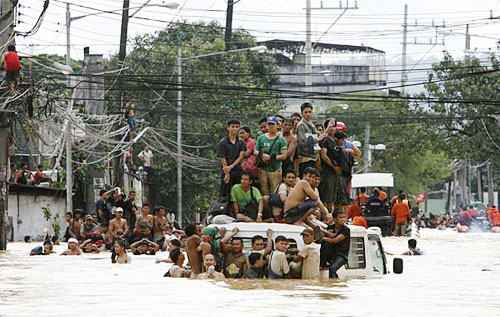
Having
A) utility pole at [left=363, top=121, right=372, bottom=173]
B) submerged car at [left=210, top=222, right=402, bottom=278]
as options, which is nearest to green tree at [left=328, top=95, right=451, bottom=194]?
utility pole at [left=363, top=121, right=372, bottom=173]

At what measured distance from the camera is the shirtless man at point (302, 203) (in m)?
18.6

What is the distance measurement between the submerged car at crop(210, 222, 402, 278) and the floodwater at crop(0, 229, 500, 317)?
0.27 metres

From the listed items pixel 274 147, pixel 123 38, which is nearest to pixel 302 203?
pixel 274 147

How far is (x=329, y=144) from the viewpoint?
21.1 metres

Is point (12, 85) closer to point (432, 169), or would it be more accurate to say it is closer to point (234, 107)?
point (234, 107)

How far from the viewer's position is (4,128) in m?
31.5

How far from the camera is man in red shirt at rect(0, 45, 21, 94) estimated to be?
28.8 metres

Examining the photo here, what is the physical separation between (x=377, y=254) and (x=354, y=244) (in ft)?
2.85

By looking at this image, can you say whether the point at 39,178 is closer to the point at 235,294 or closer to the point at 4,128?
the point at 4,128

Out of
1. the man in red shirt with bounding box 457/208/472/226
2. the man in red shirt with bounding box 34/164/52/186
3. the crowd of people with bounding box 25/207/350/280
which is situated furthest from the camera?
the man in red shirt with bounding box 457/208/472/226

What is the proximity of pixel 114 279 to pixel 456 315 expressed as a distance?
7.86 metres

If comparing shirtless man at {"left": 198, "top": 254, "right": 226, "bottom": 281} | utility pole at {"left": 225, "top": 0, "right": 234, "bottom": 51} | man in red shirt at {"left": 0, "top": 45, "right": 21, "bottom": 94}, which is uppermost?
utility pole at {"left": 225, "top": 0, "right": 234, "bottom": 51}

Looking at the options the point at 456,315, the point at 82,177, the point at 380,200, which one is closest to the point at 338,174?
the point at 456,315

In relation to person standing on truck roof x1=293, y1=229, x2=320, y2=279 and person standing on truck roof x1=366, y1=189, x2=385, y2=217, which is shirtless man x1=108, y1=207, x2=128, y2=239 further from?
person standing on truck roof x1=293, y1=229, x2=320, y2=279
